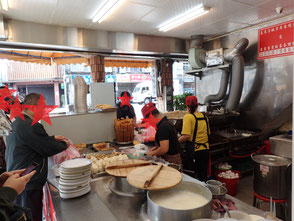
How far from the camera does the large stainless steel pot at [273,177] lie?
2473 mm

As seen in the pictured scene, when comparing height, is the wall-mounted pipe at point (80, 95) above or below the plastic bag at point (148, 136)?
above

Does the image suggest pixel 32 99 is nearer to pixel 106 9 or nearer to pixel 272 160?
pixel 106 9

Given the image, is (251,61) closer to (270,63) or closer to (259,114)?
(270,63)

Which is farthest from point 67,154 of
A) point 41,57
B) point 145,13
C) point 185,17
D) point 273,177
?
point 41,57

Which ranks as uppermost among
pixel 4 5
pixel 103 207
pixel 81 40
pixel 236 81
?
pixel 4 5

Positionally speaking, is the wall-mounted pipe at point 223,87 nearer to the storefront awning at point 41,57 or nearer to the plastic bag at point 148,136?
the plastic bag at point 148,136

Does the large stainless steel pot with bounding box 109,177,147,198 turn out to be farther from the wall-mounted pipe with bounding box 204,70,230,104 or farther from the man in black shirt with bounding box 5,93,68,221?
the wall-mounted pipe with bounding box 204,70,230,104

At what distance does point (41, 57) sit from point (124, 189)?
16.2 ft

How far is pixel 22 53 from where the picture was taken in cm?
482

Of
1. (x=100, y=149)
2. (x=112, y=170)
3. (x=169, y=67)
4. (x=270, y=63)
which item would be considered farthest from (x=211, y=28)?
(x=112, y=170)

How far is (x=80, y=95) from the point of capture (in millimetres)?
3082

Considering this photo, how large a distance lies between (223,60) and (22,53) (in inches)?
186

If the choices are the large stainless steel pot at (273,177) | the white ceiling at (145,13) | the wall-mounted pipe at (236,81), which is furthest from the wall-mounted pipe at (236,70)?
the large stainless steel pot at (273,177)

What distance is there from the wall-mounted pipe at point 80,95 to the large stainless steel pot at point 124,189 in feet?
5.91
